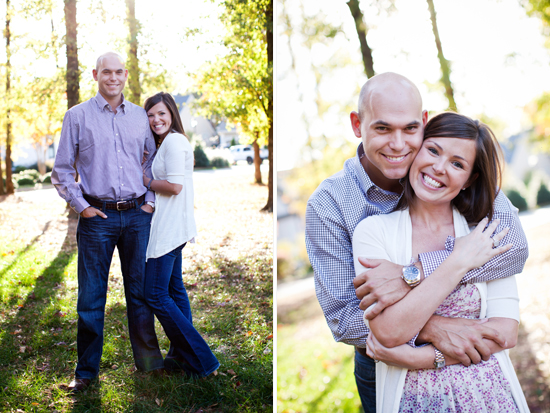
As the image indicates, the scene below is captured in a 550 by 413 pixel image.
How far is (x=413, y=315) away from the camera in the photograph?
127 centimetres

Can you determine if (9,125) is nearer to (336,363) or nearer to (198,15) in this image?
(198,15)

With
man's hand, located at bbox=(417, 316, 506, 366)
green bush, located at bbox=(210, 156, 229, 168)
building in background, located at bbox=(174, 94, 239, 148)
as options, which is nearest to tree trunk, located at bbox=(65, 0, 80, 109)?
building in background, located at bbox=(174, 94, 239, 148)

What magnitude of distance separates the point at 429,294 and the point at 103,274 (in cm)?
159

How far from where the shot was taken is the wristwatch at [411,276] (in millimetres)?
1306

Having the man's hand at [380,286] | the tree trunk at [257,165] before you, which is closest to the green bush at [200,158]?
the tree trunk at [257,165]

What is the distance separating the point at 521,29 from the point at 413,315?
3169mm

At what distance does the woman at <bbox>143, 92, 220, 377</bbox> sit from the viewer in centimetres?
220

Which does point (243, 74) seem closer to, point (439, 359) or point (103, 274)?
point (103, 274)

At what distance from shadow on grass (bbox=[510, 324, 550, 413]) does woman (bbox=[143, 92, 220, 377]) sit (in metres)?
2.35

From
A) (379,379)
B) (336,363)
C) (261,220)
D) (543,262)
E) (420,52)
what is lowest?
(336,363)

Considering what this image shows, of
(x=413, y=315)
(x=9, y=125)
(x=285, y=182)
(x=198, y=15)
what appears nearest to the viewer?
(x=413, y=315)

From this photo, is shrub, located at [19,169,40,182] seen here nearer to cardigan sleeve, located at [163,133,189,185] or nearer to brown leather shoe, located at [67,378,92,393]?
cardigan sleeve, located at [163,133,189,185]

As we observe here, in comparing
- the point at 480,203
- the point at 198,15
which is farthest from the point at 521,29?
the point at 480,203

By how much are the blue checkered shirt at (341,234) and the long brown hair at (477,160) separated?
0.05 meters
